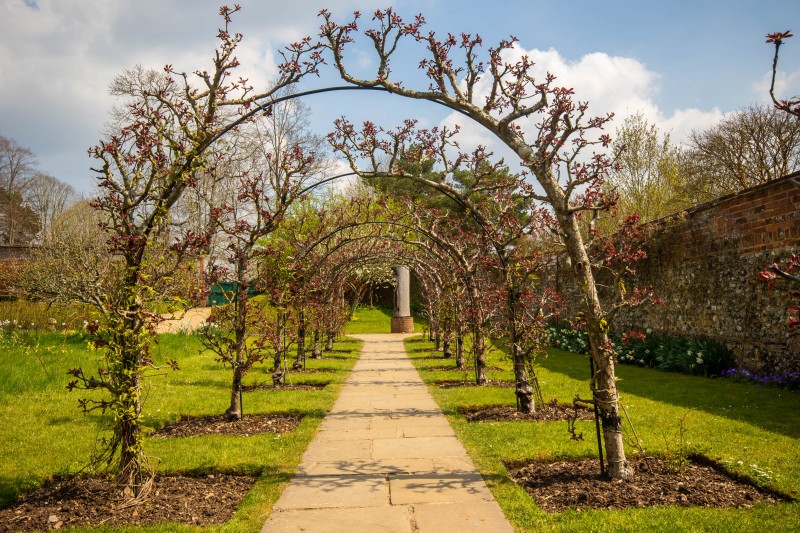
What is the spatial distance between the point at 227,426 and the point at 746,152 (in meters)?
18.4

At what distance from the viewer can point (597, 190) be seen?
446 cm

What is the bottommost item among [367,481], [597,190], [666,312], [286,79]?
[367,481]

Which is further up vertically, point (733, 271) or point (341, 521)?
point (733, 271)

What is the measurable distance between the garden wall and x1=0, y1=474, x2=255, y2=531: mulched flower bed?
6.33 meters

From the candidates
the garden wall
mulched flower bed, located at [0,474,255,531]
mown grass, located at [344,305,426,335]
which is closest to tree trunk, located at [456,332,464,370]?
the garden wall

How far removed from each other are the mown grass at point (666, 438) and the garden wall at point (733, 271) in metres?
0.76

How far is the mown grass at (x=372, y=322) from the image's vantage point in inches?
897

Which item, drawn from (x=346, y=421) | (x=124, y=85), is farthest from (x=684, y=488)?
(x=124, y=85)

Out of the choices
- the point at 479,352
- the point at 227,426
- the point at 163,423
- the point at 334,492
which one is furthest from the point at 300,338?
the point at 334,492

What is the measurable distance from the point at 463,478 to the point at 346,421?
7.86ft

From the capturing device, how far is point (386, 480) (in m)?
4.21

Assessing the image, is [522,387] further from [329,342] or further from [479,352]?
[329,342]

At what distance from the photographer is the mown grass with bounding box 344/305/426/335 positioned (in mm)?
22788

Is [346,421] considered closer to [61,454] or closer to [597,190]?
[61,454]
